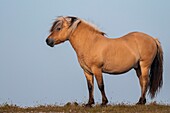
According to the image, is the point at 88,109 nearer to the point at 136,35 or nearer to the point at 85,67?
the point at 85,67

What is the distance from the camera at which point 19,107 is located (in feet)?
40.5

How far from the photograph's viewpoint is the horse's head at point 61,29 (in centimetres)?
1302

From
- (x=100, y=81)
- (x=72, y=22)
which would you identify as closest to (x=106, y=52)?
(x=100, y=81)

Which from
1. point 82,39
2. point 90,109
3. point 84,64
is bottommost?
point 90,109

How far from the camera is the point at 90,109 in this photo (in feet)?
38.1

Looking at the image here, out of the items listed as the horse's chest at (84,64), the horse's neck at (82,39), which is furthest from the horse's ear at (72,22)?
the horse's chest at (84,64)

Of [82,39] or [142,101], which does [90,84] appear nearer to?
[82,39]

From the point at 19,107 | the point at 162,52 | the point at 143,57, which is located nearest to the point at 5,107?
the point at 19,107

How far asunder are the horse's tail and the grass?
1269mm

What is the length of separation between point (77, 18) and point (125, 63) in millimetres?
2037

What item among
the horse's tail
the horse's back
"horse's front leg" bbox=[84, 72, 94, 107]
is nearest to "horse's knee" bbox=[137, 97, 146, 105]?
the horse's tail

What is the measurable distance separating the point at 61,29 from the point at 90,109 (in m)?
2.81

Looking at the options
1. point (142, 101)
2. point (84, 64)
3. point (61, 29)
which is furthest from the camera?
point (142, 101)

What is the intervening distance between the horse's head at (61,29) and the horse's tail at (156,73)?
306 cm
